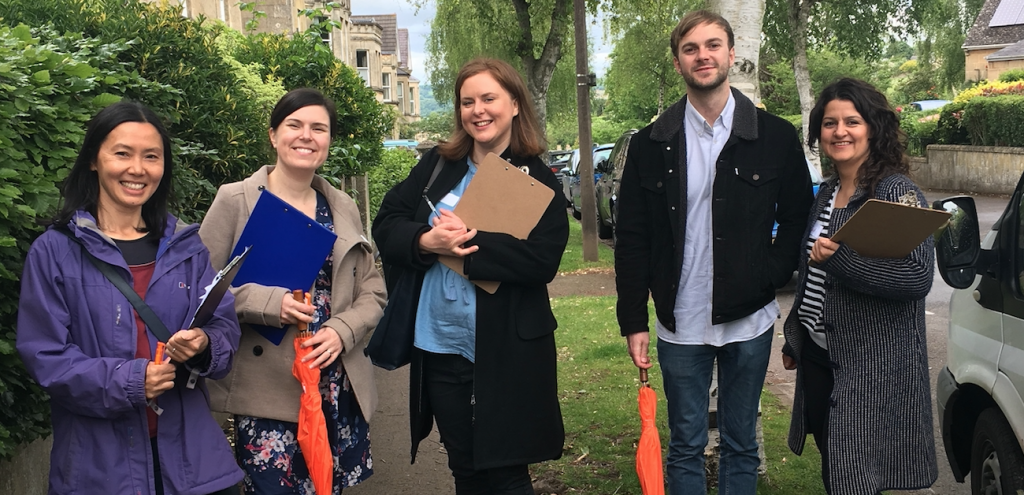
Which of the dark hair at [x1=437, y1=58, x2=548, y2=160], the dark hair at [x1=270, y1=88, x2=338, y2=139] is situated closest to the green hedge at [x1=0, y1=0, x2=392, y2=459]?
the dark hair at [x1=270, y1=88, x2=338, y2=139]

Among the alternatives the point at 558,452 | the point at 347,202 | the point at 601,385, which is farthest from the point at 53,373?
the point at 601,385

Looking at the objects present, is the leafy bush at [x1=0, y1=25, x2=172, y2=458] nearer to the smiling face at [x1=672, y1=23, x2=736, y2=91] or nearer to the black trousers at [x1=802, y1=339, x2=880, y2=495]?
the smiling face at [x1=672, y1=23, x2=736, y2=91]

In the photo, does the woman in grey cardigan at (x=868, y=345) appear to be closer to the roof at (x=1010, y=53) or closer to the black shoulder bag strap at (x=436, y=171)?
the black shoulder bag strap at (x=436, y=171)

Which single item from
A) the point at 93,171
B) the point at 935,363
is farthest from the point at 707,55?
the point at 935,363

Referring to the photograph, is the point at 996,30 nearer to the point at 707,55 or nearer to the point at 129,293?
the point at 707,55

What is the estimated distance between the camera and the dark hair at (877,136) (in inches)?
135

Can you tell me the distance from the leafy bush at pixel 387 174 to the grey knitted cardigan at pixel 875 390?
36.4 feet

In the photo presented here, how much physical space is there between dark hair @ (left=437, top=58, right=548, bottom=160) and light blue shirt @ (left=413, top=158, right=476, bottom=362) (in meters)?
0.16

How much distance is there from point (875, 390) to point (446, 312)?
1712 mm

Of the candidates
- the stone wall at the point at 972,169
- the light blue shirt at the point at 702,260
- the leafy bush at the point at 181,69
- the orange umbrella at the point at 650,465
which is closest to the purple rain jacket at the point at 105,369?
the orange umbrella at the point at 650,465

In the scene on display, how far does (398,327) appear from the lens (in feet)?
11.5

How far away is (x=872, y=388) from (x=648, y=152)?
1.30 m

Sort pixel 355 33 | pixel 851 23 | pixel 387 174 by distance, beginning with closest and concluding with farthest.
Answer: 1. pixel 387 174
2. pixel 851 23
3. pixel 355 33

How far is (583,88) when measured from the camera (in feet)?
48.3
